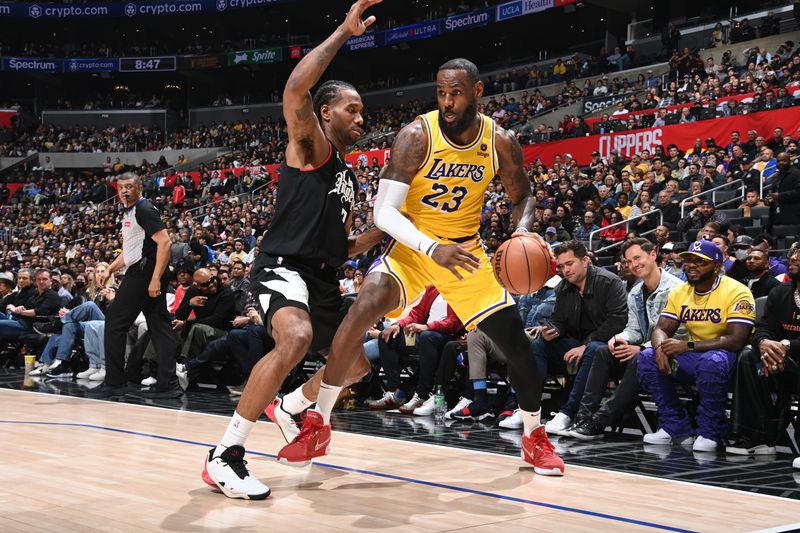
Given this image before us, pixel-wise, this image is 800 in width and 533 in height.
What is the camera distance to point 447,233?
14.4 feet

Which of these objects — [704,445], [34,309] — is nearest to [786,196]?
[704,445]

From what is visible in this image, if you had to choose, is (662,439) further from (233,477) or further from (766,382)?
(233,477)

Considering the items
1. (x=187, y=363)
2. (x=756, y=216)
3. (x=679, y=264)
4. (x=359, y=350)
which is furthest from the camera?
(x=756, y=216)

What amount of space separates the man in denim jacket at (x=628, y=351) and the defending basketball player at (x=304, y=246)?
6.98 feet

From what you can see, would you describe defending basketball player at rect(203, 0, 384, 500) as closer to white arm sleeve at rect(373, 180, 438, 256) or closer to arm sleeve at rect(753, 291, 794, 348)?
white arm sleeve at rect(373, 180, 438, 256)

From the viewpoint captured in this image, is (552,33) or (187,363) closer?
(187,363)

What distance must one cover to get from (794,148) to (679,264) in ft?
15.0

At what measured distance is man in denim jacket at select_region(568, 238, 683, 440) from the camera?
5.89 meters

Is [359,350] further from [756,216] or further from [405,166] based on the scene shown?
[756,216]

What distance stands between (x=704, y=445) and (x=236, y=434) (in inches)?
127

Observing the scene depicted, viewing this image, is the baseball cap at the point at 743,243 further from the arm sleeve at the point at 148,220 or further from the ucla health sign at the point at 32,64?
the ucla health sign at the point at 32,64

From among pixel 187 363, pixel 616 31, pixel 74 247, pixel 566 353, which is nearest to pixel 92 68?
pixel 74 247

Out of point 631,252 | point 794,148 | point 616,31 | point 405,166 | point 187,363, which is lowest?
point 187,363

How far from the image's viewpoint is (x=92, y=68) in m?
39.0
